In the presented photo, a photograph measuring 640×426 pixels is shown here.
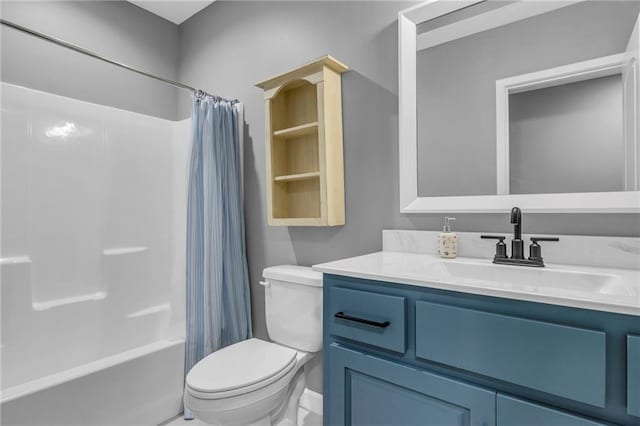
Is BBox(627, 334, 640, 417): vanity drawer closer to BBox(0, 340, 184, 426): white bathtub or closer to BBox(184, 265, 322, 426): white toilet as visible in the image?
BBox(184, 265, 322, 426): white toilet

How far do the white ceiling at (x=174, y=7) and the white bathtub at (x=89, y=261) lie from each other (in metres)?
0.88

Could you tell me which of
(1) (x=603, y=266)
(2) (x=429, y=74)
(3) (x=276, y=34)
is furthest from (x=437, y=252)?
(3) (x=276, y=34)

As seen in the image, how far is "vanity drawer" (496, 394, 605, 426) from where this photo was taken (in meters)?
0.72

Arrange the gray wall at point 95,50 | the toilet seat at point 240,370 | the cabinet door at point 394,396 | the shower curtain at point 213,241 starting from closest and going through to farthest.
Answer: the cabinet door at point 394,396 < the toilet seat at point 240,370 < the shower curtain at point 213,241 < the gray wall at point 95,50

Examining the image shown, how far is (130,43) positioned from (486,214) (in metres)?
2.61

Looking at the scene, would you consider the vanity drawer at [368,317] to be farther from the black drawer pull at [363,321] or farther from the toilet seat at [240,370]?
the toilet seat at [240,370]

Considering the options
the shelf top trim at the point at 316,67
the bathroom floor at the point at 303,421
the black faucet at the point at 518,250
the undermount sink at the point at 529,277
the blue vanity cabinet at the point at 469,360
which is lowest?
the bathroom floor at the point at 303,421

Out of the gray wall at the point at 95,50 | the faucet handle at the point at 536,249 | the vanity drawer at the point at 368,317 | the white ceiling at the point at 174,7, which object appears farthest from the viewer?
the white ceiling at the point at 174,7

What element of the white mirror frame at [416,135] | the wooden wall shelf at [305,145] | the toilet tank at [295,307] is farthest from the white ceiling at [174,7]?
the toilet tank at [295,307]

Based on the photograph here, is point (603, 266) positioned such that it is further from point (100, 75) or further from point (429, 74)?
point (100, 75)

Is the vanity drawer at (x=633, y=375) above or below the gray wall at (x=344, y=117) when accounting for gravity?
below

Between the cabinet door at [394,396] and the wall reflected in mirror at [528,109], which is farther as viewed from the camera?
the wall reflected in mirror at [528,109]

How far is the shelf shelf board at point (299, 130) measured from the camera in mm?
1710

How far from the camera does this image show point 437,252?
1.43 m
